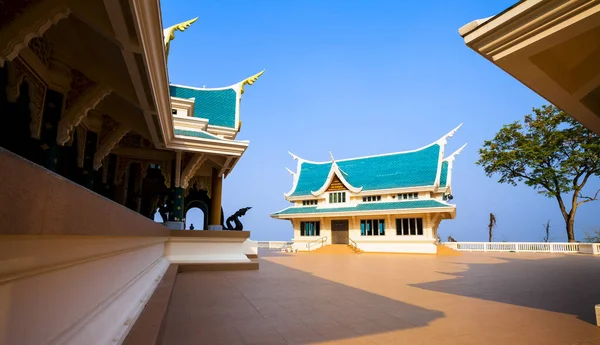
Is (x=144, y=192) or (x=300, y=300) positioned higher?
(x=144, y=192)

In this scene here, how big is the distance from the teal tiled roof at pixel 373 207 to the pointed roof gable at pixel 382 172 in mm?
1263

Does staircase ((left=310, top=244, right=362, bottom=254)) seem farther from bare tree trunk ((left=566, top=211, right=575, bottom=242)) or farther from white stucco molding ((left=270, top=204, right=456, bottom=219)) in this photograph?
bare tree trunk ((left=566, top=211, right=575, bottom=242))

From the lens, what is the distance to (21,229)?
0.74m

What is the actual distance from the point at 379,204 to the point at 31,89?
22.4m

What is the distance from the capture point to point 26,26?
3.06m

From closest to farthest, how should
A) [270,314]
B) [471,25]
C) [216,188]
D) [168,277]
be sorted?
[471,25] → [270,314] → [168,277] → [216,188]

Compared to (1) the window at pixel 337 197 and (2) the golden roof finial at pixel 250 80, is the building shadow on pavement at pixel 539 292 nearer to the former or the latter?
(2) the golden roof finial at pixel 250 80

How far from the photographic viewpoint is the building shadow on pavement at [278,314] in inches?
129

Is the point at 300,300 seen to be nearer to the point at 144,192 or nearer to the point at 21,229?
the point at 21,229

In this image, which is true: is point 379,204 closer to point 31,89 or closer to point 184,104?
point 184,104

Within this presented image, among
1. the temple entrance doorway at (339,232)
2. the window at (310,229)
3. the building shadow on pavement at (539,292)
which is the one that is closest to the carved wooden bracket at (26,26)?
the building shadow on pavement at (539,292)

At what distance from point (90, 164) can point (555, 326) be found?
758 cm

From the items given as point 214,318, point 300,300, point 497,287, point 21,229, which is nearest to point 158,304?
point 214,318

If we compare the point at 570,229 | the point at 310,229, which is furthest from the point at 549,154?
the point at 310,229
